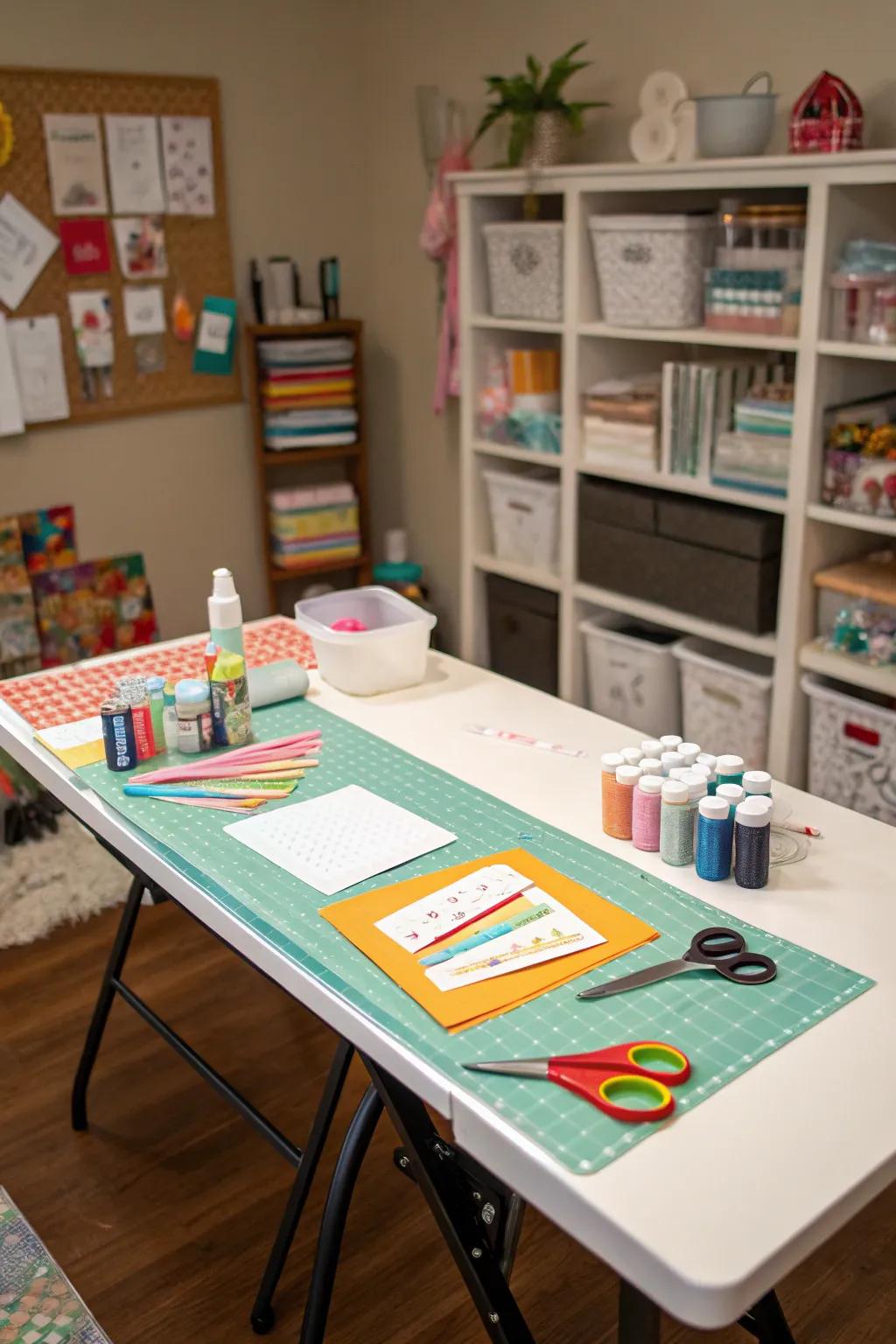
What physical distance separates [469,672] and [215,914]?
0.90 m

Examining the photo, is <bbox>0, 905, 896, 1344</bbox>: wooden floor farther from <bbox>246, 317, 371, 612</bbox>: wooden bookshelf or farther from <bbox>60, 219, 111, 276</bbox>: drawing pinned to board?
<bbox>60, 219, 111, 276</bbox>: drawing pinned to board

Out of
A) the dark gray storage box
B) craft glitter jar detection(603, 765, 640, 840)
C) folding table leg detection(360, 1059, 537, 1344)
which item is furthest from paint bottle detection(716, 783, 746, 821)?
the dark gray storage box

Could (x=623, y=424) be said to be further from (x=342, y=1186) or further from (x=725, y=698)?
(x=342, y=1186)

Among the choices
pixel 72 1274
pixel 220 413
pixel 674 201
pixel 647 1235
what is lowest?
pixel 72 1274

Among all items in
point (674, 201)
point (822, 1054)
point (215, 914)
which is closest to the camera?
point (822, 1054)

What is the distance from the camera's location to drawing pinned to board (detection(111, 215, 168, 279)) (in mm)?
3561

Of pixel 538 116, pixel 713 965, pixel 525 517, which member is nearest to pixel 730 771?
pixel 713 965

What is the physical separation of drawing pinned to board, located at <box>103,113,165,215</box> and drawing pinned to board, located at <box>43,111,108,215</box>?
0.04 m

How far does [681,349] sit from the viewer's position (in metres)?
3.29

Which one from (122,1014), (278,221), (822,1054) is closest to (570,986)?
(822,1054)

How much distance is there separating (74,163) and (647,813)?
8.95 ft

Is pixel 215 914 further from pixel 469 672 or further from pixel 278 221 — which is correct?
pixel 278 221

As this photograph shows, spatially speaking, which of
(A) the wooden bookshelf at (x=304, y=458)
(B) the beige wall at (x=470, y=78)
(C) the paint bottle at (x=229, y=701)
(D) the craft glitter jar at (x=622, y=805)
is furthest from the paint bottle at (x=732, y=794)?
(A) the wooden bookshelf at (x=304, y=458)

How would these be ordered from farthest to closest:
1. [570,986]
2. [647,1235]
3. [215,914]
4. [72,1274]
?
[72,1274] → [215,914] → [570,986] → [647,1235]
